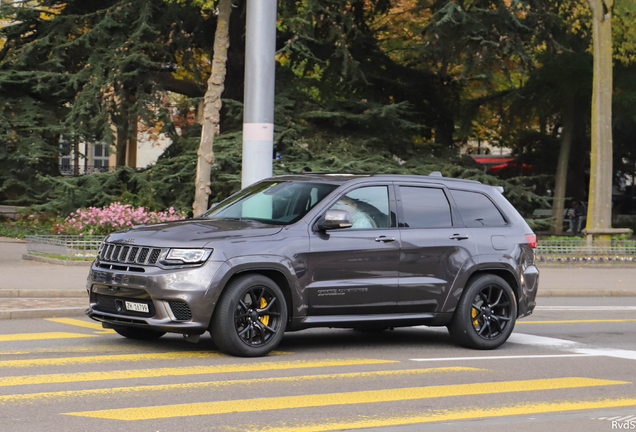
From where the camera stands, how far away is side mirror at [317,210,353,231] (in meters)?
9.05

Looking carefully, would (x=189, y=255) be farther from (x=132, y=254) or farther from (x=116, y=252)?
(x=116, y=252)

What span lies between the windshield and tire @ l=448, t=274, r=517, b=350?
1.96 m

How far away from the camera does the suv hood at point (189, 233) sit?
857cm

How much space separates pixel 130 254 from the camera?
28.8ft

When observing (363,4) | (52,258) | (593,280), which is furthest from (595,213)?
(52,258)

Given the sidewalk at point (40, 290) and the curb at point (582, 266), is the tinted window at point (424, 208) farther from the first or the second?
the curb at point (582, 266)

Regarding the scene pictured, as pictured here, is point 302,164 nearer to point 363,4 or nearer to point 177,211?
point 177,211

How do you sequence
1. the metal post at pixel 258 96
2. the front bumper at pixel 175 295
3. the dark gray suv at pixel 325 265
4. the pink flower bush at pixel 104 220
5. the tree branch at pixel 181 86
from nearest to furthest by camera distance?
the front bumper at pixel 175 295
the dark gray suv at pixel 325 265
the metal post at pixel 258 96
the pink flower bush at pixel 104 220
the tree branch at pixel 181 86

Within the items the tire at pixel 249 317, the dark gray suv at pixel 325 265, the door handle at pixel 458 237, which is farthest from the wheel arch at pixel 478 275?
the tire at pixel 249 317

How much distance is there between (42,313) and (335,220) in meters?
4.62

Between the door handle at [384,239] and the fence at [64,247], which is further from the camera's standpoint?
the fence at [64,247]

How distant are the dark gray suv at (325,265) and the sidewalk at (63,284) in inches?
110

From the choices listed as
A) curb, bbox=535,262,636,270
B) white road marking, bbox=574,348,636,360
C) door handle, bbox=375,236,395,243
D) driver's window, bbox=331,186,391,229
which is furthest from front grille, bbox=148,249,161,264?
curb, bbox=535,262,636,270

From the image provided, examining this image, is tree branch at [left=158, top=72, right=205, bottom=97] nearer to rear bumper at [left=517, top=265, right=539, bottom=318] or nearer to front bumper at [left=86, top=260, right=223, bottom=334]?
rear bumper at [left=517, top=265, right=539, bottom=318]
